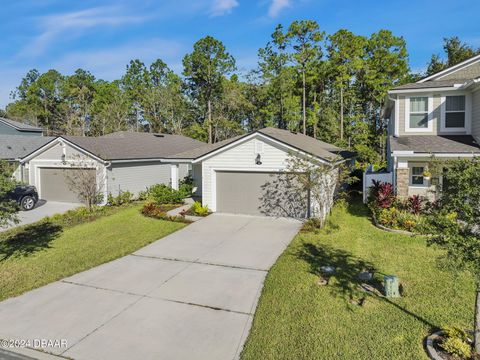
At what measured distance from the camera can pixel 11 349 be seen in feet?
19.1

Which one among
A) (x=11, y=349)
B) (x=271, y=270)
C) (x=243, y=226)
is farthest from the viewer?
(x=243, y=226)

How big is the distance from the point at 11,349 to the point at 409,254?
951 cm

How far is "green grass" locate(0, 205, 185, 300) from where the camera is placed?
9.01 meters

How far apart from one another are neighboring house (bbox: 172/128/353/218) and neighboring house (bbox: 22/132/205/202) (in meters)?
2.95

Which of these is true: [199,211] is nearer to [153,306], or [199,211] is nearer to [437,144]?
[153,306]

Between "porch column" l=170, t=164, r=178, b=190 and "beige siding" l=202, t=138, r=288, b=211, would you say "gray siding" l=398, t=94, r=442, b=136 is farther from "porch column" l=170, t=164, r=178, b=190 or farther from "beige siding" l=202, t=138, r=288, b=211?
"porch column" l=170, t=164, r=178, b=190

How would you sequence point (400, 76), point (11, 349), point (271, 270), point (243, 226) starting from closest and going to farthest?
point (11, 349), point (271, 270), point (243, 226), point (400, 76)

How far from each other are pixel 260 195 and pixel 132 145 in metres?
11.6

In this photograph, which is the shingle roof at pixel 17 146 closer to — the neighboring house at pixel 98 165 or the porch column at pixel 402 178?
the neighboring house at pixel 98 165

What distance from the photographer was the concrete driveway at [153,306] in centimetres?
577

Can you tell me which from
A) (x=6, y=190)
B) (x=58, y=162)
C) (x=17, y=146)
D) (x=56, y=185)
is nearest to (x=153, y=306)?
(x=6, y=190)

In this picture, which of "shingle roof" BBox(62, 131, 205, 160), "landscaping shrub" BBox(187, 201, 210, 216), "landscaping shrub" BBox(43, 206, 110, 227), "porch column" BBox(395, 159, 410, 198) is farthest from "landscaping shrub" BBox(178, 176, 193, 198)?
"porch column" BBox(395, 159, 410, 198)

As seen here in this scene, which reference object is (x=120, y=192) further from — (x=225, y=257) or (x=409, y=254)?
(x=409, y=254)

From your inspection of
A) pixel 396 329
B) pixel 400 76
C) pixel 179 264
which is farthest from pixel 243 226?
pixel 400 76
